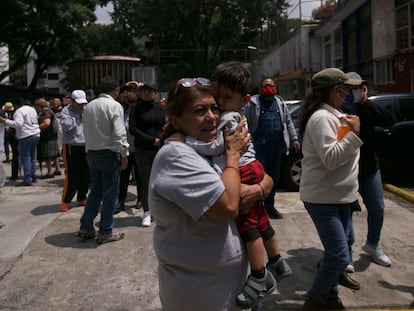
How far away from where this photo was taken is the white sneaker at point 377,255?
4531mm

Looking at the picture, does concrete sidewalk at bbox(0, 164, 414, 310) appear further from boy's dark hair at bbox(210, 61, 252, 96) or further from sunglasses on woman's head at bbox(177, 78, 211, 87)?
sunglasses on woman's head at bbox(177, 78, 211, 87)

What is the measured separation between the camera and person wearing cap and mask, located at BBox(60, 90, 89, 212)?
23.2 feet

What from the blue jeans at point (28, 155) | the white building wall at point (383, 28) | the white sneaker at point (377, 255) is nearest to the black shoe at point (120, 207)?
the blue jeans at point (28, 155)

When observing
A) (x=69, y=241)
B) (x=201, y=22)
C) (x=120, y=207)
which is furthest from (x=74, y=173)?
(x=201, y=22)

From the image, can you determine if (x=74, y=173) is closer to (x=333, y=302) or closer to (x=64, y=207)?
(x=64, y=207)

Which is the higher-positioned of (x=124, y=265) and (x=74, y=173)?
(x=74, y=173)

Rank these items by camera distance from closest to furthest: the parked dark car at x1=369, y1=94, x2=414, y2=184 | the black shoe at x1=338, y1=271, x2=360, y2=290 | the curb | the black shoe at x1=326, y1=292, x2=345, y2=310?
the black shoe at x1=326, y1=292, x2=345, y2=310 → the black shoe at x1=338, y1=271, x2=360, y2=290 → the curb → the parked dark car at x1=369, y1=94, x2=414, y2=184

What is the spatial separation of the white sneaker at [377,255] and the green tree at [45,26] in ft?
91.1

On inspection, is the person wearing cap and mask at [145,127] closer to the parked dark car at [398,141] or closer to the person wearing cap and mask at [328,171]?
the person wearing cap and mask at [328,171]

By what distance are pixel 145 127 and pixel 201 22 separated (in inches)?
1420

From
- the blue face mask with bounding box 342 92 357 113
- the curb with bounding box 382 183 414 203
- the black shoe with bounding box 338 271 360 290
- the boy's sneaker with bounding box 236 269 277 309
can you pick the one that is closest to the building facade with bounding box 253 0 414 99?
the curb with bounding box 382 183 414 203

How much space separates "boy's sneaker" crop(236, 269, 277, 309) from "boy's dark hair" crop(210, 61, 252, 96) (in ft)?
2.88

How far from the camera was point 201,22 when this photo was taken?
40531 mm

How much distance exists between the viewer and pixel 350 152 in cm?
321
